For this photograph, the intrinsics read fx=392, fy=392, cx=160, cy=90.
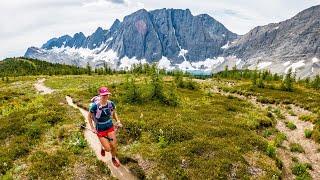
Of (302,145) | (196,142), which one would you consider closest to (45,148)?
(196,142)

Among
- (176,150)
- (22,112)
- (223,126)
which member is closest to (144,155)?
(176,150)

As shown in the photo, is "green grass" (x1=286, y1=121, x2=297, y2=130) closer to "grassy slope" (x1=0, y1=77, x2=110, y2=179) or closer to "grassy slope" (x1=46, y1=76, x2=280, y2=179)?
"grassy slope" (x1=46, y1=76, x2=280, y2=179)

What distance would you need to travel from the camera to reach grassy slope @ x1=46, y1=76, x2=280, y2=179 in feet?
72.3

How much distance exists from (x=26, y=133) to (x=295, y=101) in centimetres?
3572

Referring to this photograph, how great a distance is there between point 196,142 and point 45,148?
9.68 m

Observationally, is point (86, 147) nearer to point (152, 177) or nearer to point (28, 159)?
point (28, 159)

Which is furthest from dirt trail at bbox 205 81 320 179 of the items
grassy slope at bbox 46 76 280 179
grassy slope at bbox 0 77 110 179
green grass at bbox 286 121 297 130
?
grassy slope at bbox 0 77 110 179

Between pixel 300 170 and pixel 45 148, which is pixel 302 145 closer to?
pixel 300 170

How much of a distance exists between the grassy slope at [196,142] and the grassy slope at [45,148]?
9.59ft

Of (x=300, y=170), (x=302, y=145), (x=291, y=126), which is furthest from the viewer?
(x=291, y=126)

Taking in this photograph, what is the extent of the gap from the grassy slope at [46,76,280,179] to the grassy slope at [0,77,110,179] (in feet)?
9.59

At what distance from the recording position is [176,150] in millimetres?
24172

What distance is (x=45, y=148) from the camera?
25.0 m

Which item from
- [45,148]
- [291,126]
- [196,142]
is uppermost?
[196,142]
